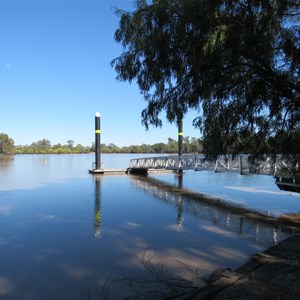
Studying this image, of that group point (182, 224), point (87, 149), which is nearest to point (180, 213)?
point (182, 224)

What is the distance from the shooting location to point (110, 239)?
10195 mm

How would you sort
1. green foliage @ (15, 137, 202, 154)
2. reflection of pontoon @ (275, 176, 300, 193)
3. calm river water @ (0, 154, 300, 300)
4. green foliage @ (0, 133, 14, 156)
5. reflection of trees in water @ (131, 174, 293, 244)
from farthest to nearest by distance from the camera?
green foliage @ (15, 137, 202, 154) → green foliage @ (0, 133, 14, 156) → reflection of pontoon @ (275, 176, 300, 193) → reflection of trees in water @ (131, 174, 293, 244) → calm river water @ (0, 154, 300, 300)

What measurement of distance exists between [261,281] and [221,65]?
3.67 metres

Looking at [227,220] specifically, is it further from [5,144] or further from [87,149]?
[87,149]

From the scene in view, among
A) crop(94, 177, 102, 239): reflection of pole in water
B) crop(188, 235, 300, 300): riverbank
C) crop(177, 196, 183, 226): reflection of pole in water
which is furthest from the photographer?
crop(177, 196, 183, 226): reflection of pole in water

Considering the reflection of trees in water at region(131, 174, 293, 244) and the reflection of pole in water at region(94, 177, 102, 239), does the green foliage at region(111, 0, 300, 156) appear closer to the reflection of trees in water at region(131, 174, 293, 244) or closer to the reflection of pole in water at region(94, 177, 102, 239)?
the reflection of trees in water at region(131, 174, 293, 244)

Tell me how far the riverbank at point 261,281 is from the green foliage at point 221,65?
239 centimetres

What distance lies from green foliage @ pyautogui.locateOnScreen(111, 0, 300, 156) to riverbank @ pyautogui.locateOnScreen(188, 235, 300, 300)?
2.39 m

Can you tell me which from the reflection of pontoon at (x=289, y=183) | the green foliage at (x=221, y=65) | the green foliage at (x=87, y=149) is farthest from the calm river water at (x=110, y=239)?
the green foliage at (x=87, y=149)

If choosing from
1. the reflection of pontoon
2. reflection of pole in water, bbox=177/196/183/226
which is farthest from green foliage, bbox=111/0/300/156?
the reflection of pontoon

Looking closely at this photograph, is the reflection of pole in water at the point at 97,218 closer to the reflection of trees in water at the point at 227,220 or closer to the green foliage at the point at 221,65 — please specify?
the reflection of trees in water at the point at 227,220

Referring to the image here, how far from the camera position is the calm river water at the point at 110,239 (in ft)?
23.1

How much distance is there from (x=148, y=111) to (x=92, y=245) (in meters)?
4.42

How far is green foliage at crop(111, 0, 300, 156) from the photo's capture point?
5742 millimetres
